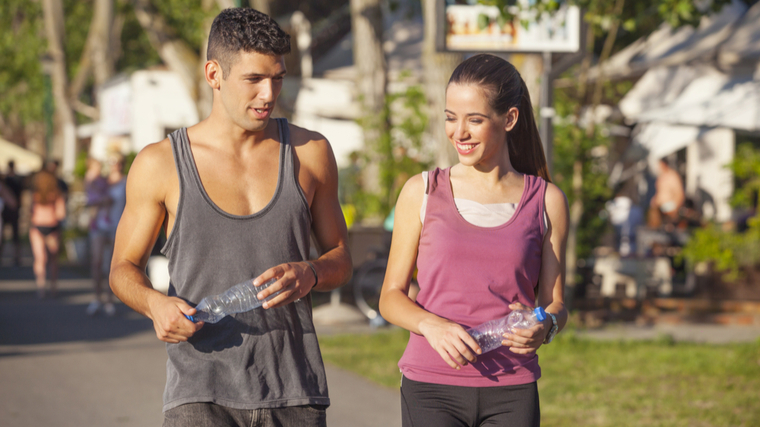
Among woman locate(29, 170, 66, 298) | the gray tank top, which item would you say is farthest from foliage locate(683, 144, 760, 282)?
woman locate(29, 170, 66, 298)

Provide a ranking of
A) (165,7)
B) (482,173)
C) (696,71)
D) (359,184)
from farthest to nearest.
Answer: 1. (165,7)
2. (359,184)
3. (696,71)
4. (482,173)

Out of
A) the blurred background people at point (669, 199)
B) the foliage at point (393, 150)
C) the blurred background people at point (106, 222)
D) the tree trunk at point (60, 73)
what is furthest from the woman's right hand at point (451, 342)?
the tree trunk at point (60, 73)

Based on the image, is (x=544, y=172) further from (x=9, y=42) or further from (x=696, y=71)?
(x=9, y=42)

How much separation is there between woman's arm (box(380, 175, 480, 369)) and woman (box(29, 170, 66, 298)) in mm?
11237

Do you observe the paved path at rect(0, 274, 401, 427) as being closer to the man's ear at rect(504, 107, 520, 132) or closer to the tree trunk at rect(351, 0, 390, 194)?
the man's ear at rect(504, 107, 520, 132)

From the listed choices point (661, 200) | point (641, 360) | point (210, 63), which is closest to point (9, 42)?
point (661, 200)

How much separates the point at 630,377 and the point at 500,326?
201 inches

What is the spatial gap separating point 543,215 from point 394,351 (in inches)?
236

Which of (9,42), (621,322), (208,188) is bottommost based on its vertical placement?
(621,322)

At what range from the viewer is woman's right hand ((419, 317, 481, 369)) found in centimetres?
247

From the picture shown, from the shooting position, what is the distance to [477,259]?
8.84 feet

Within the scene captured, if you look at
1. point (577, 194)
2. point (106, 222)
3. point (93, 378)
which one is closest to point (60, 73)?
point (106, 222)

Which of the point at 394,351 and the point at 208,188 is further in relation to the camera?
the point at 394,351

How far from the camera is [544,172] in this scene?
10.0 ft
